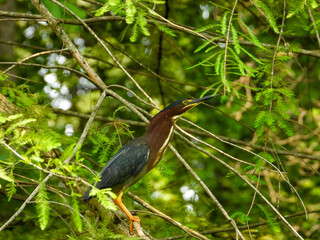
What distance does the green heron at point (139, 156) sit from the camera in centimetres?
312

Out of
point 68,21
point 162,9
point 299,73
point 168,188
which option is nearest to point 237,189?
point 168,188

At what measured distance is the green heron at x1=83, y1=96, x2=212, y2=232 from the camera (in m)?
3.12

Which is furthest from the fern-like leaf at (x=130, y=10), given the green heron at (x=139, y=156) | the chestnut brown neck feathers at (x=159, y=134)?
the chestnut brown neck feathers at (x=159, y=134)

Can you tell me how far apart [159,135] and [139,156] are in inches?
9.1

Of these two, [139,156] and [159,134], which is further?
[159,134]

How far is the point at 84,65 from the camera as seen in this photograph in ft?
10.4

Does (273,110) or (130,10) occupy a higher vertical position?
(130,10)

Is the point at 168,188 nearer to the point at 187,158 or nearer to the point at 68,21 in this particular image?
the point at 187,158

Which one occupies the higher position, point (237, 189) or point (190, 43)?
point (190, 43)

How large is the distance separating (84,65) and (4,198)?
6.67 feet

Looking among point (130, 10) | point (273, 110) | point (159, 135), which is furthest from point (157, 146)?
point (130, 10)

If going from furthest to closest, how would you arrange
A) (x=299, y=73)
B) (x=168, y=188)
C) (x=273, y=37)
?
(x=299, y=73) < (x=168, y=188) < (x=273, y=37)

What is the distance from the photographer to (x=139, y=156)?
10.3 ft

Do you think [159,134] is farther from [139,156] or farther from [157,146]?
[139,156]
